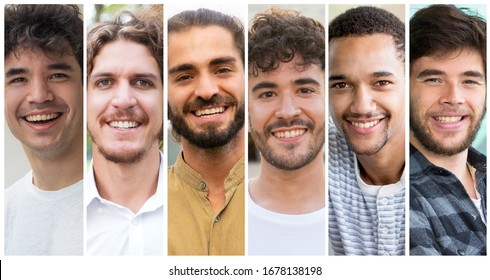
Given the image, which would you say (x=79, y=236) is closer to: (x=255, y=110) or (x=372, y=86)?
(x=255, y=110)

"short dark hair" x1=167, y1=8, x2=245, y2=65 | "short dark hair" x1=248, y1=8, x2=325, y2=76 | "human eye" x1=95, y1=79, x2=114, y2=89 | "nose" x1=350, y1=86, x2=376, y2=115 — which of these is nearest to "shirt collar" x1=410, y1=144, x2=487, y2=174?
"nose" x1=350, y1=86, x2=376, y2=115

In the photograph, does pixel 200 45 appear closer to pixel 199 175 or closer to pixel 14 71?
pixel 199 175

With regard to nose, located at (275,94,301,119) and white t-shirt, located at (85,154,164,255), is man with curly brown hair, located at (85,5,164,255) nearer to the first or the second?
white t-shirt, located at (85,154,164,255)

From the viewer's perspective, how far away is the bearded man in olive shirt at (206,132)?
14.8ft

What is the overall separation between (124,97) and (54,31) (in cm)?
58

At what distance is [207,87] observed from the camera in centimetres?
448

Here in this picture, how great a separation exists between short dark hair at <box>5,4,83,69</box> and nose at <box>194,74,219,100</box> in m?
0.73

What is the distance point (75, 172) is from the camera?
15.3 feet

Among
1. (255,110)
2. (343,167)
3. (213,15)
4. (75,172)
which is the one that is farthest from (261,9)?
A: (75,172)

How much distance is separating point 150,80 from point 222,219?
0.92m

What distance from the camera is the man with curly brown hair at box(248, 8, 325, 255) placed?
14.8ft
